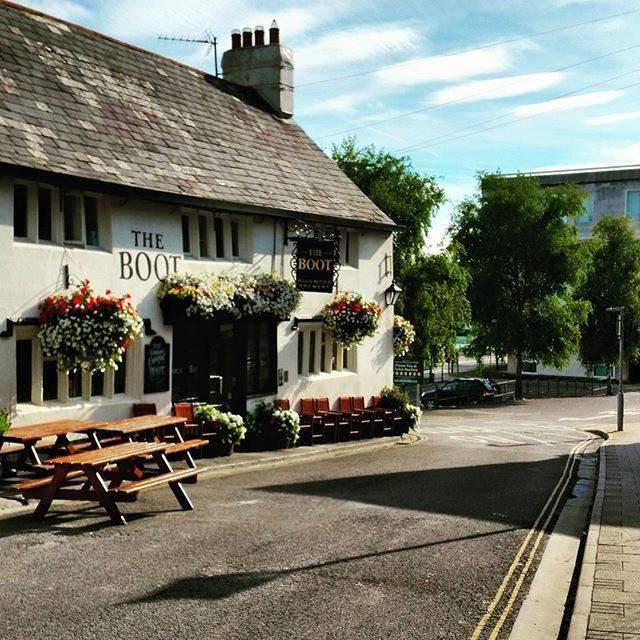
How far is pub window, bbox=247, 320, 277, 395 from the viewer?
1983cm

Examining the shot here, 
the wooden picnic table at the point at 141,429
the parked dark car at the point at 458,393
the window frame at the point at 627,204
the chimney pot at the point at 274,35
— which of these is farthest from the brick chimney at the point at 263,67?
the window frame at the point at 627,204

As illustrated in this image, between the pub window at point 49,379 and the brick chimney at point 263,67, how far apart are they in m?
12.8

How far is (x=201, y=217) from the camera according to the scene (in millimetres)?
18547

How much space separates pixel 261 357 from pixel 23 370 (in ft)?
22.2

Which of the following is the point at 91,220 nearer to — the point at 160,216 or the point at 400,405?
the point at 160,216

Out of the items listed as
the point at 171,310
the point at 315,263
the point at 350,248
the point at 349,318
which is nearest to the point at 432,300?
the point at 350,248

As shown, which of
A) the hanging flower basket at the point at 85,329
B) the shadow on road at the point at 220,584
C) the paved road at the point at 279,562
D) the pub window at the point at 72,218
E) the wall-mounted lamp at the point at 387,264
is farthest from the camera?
the wall-mounted lamp at the point at 387,264

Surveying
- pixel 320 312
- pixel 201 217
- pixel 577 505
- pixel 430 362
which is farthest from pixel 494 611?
pixel 430 362

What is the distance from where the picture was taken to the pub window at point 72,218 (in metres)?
15.3

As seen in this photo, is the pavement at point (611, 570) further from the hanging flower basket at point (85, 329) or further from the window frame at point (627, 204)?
the window frame at point (627, 204)

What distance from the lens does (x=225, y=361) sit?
1916 cm

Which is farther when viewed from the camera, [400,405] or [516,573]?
[400,405]

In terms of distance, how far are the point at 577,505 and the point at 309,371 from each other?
9869mm

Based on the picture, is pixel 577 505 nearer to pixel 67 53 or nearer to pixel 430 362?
pixel 67 53
